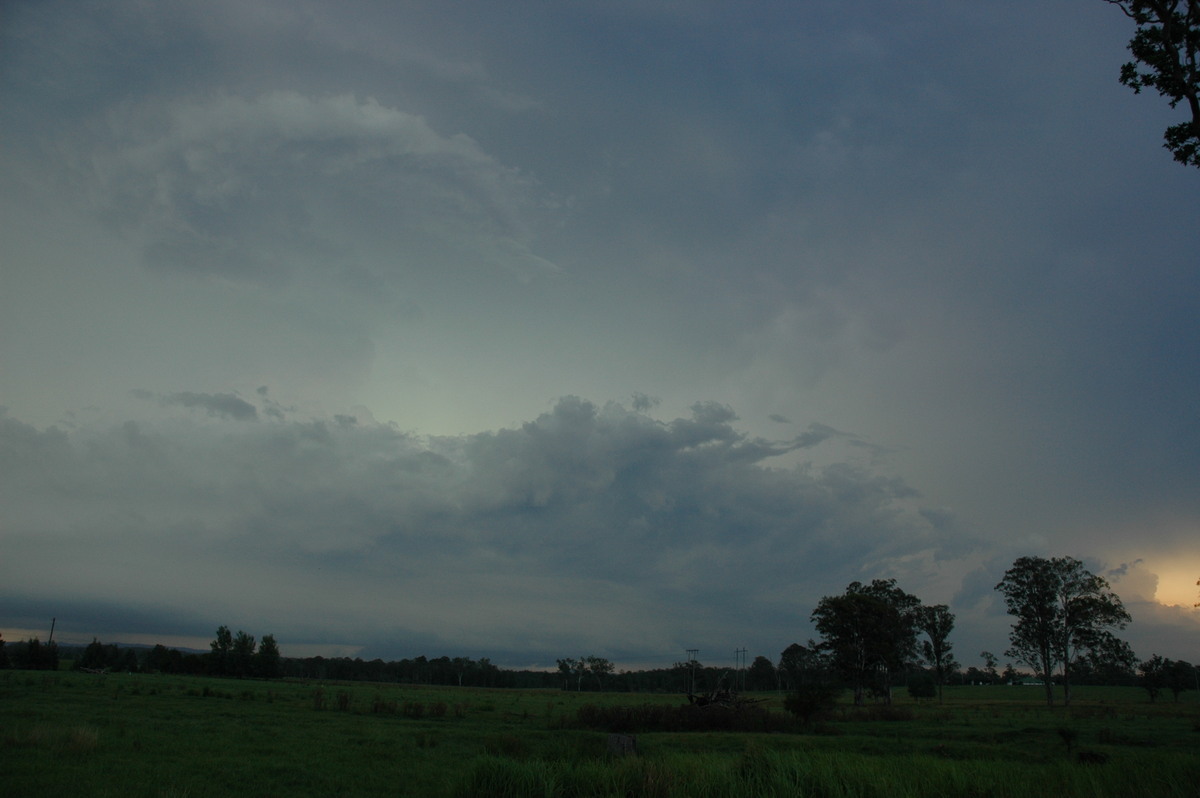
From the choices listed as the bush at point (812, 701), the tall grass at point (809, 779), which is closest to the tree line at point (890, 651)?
the bush at point (812, 701)

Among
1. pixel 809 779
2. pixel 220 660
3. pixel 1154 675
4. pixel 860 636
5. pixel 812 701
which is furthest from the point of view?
pixel 220 660

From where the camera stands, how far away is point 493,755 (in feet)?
48.6

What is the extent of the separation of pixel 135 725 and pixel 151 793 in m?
15.7

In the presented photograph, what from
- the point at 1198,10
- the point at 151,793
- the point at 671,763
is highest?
the point at 1198,10

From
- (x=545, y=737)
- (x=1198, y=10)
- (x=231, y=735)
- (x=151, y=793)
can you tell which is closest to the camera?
(x=1198, y=10)

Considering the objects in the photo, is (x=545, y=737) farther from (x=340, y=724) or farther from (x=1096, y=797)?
(x=1096, y=797)

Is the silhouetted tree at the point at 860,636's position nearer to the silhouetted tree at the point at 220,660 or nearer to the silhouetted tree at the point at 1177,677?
the silhouetted tree at the point at 1177,677

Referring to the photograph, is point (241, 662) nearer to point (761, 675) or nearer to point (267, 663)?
point (267, 663)

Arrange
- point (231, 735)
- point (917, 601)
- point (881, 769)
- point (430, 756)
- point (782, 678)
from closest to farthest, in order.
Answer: point (881, 769) < point (430, 756) < point (231, 735) < point (917, 601) < point (782, 678)

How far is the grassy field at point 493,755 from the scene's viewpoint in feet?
31.4

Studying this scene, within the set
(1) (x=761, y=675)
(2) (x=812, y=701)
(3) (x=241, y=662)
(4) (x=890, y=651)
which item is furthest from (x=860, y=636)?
(3) (x=241, y=662)

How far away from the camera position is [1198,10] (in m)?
12.1

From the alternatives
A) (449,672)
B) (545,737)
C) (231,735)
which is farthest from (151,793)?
(449,672)

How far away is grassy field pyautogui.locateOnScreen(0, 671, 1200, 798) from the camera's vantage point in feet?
31.4
